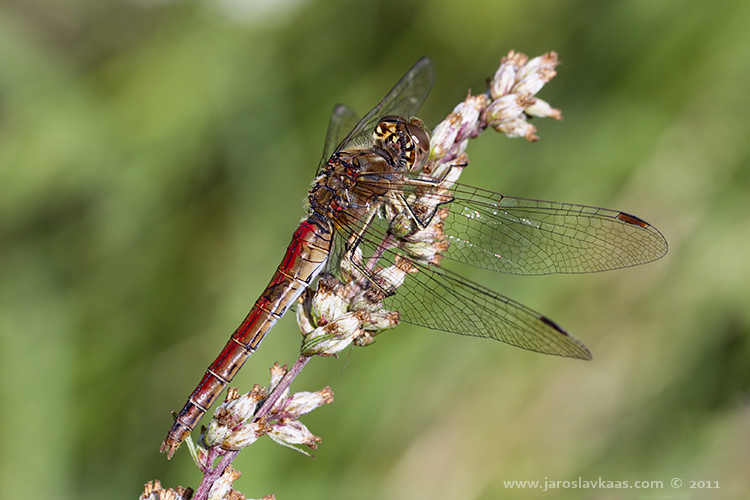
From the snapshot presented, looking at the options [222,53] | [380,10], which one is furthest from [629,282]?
[222,53]

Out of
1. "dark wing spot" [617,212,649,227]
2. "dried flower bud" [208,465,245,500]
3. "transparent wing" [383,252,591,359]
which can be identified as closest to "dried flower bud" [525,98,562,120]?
"dark wing spot" [617,212,649,227]

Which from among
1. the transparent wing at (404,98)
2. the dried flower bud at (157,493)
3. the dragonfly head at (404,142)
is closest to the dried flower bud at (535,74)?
the dragonfly head at (404,142)

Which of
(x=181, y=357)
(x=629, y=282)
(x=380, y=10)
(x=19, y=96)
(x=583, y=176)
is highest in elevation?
(x=380, y=10)

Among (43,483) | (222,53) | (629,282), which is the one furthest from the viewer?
(222,53)

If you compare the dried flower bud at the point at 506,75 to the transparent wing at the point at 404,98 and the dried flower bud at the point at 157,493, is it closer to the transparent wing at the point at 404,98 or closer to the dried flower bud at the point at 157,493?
the transparent wing at the point at 404,98

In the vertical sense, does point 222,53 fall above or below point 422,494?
above

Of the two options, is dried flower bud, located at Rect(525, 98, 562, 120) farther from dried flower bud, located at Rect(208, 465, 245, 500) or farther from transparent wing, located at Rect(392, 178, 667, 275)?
dried flower bud, located at Rect(208, 465, 245, 500)

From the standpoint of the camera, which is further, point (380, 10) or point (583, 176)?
point (380, 10)

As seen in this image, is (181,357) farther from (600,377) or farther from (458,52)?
(458,52)
